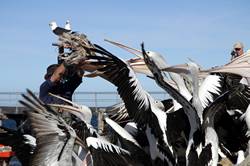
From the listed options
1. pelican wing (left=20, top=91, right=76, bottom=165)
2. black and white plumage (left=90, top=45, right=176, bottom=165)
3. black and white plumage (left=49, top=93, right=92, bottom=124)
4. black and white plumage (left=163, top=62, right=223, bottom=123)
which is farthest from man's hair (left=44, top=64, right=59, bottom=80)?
black and white plumage (left=163, top=62, right=223, bottom=123)

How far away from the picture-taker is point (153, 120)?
4.46 meters

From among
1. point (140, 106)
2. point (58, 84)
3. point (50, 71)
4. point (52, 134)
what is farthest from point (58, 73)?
point (140, 106)

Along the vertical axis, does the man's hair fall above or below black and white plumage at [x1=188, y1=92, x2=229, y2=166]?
above

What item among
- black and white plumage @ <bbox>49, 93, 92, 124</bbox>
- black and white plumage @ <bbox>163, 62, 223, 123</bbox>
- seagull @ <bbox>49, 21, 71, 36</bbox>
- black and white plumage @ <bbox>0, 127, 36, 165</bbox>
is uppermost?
seagull @ <bbox>49, 21, 71, 36</bbox>

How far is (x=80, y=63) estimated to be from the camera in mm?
4906

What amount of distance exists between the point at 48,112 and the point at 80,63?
21.2 inches

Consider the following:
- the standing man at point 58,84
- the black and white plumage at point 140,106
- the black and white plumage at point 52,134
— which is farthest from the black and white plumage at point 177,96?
the standing man at point 58,84

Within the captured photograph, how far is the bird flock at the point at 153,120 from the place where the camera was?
426cm

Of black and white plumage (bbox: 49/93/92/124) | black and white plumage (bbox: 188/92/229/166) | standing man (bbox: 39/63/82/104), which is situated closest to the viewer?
black and white plumage (bbox: 188/92/229/166)

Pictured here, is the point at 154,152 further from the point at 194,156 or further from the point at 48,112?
the point at 48,112

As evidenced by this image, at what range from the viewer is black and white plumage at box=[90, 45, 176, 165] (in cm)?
438

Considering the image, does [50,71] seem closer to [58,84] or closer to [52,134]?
[58,84]

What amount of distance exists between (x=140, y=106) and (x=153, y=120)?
0.16 metres

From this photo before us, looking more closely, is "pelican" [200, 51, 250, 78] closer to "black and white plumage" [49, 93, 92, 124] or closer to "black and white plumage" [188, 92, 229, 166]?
"black and white plumage" [188, 92, 229, 166]
